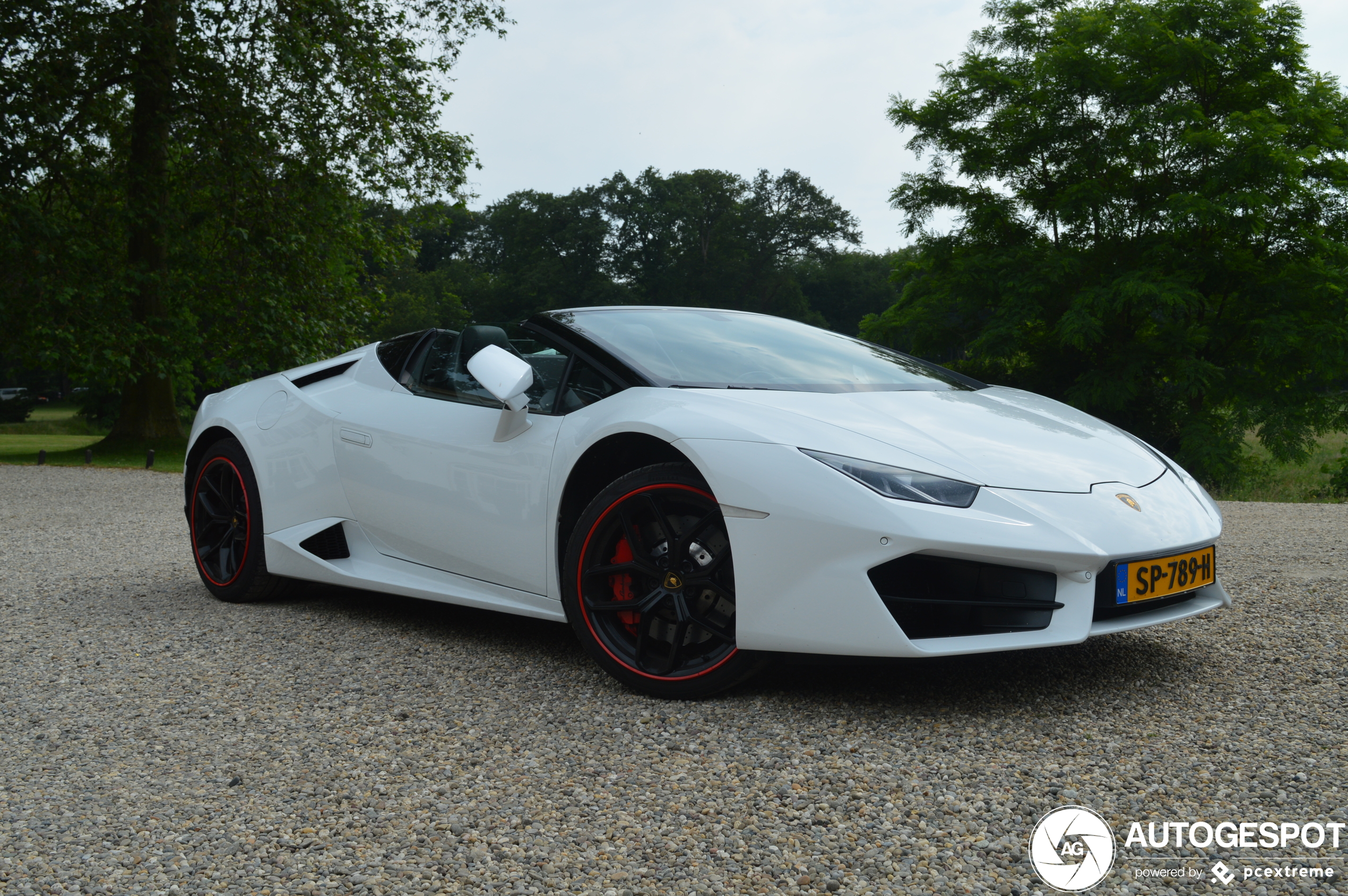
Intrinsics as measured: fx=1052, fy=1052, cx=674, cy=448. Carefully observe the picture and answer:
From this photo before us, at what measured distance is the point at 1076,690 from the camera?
3031 mm

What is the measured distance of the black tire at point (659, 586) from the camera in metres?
2.90

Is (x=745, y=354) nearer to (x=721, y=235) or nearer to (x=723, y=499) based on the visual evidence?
(x=723, y=499)

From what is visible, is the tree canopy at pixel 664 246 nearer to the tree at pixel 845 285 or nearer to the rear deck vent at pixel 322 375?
the tree at pixel 845 285

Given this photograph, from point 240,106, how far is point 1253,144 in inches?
685

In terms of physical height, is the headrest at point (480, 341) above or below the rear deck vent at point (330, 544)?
above

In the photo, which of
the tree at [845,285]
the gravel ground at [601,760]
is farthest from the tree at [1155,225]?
the tree at [845,285]

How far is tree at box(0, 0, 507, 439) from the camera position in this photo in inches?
632

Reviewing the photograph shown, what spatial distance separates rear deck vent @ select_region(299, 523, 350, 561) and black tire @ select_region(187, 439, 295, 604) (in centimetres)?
38

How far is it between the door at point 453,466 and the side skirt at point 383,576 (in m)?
0.04

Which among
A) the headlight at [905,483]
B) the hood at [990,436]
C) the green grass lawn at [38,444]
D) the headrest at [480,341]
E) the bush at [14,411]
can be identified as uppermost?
the headrest at [480,341]

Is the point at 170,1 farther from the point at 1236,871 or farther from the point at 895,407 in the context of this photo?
the point at 1236,871

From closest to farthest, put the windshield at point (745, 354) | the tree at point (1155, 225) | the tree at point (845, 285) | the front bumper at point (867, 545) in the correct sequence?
the front bumper at point (867, 545) < the windshield at point (745, 354) < the tree at point (1155, 225) < the tree at point (845, 285)

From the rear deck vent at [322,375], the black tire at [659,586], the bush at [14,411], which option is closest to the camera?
the black tire at [659,586]

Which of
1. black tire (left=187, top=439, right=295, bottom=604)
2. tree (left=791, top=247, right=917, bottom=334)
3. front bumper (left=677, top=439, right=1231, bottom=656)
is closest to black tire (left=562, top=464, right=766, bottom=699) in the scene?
front bumper (left=677, top=439, right=1231, bottom=656)
